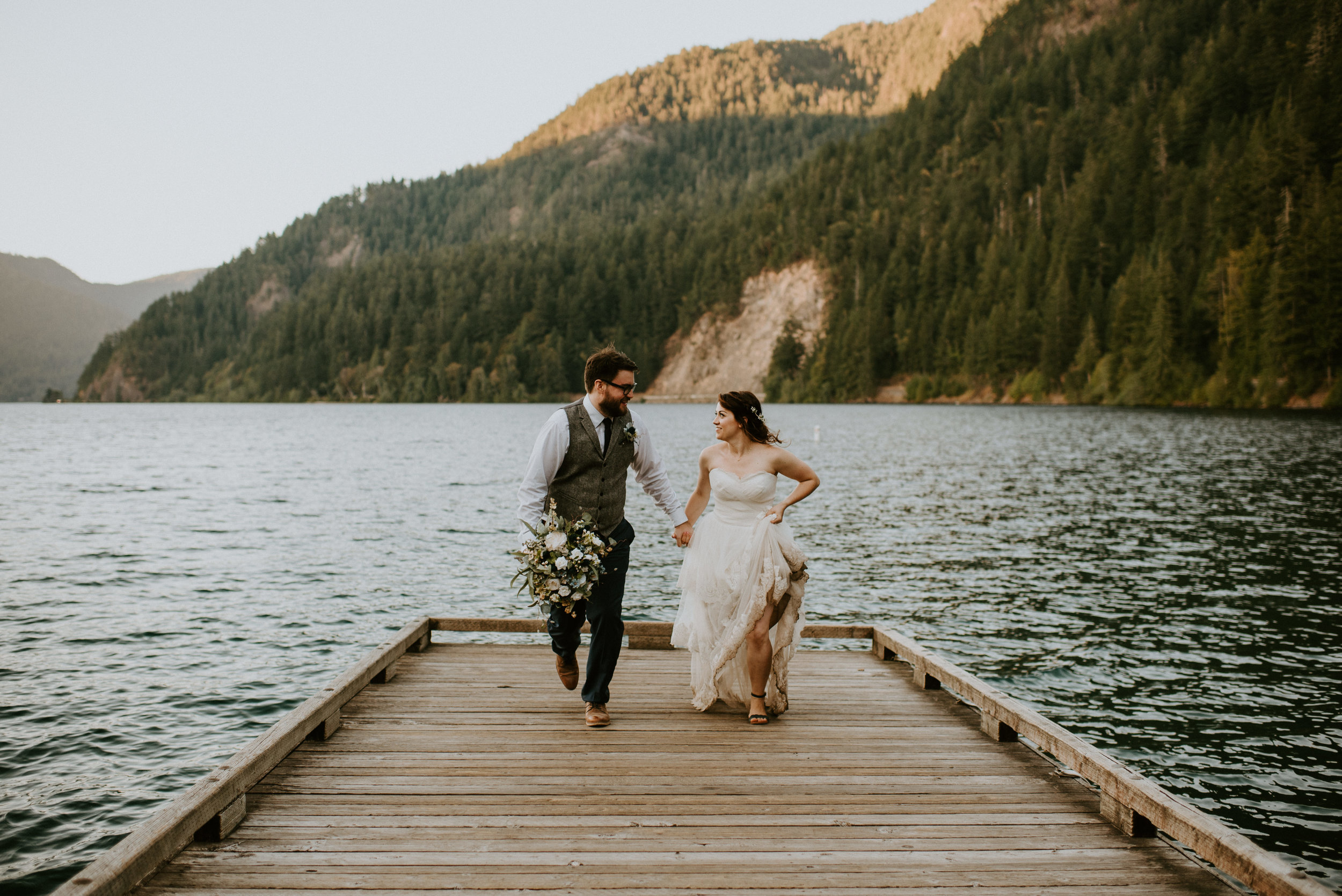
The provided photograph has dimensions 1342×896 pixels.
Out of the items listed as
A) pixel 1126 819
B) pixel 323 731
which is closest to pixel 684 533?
pixel 323 731

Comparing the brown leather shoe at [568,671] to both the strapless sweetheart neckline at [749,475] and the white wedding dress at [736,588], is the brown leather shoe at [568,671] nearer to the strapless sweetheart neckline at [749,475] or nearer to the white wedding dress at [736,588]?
the white wedding dress at [736,588]

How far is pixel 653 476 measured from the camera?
6.87m

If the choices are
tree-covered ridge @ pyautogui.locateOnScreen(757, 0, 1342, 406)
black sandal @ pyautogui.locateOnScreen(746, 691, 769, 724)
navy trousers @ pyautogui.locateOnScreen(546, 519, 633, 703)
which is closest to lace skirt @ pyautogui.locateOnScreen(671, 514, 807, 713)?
black sandal @ pyautogui.locateOnScreen(746, 691, 769, 724)

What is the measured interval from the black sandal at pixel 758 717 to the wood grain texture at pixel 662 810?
3.5 inches

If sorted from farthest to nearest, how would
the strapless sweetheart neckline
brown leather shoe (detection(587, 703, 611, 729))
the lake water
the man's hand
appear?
the lake water → the man's hand → the strapless sweetheart neckline → brown leather shoe (detection(587, 703, 611, 729))

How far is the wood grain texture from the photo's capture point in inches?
170

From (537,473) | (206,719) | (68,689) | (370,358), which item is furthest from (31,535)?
(370,358)

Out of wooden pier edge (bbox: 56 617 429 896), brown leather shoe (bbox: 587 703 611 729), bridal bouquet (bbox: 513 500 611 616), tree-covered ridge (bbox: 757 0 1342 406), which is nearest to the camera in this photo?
wooden pier edge (bbox: 56 617 429 896)

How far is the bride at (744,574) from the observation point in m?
6.66

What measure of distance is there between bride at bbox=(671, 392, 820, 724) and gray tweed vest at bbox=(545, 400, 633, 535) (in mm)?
743

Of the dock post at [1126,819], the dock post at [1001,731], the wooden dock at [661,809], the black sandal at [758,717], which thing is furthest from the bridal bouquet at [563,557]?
the dock post at [1126,819]

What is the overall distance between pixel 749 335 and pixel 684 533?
144 m

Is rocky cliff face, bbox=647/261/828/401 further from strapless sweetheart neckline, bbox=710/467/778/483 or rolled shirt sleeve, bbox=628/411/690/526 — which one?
strapless sweetheart neckline, bbox=710/467/778/483

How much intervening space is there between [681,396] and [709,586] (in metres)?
144
